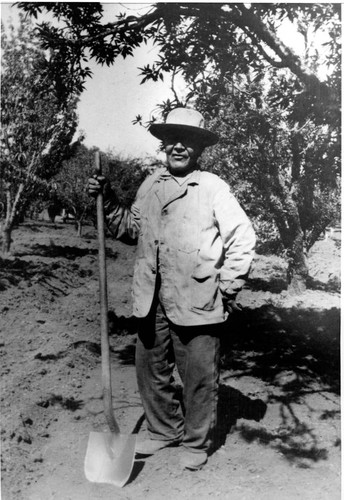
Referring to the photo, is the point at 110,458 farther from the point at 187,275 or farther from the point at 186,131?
the point at 186,131

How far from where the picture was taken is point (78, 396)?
379cm

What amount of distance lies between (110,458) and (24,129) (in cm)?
903

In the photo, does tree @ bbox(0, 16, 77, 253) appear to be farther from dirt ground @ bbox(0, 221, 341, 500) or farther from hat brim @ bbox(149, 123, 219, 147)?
hat brim @ bbox(149, 123, 219, 147)

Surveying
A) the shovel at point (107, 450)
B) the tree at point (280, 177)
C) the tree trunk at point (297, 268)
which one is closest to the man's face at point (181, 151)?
the shovel at point (107, 450)

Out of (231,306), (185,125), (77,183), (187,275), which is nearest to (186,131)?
(185,125)

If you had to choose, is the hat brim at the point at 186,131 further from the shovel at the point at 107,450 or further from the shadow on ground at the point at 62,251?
the shadow on ground at the point at 62,251

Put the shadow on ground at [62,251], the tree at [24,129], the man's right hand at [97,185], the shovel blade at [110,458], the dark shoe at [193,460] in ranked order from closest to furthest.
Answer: the shovel blade at [110,458], the dark shoe at [193,460], the man's right hand at [97,185], the tree at [24,129], the shadow on ground at [62,251]

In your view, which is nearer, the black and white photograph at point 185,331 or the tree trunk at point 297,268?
the black and white photograph at point 185,331

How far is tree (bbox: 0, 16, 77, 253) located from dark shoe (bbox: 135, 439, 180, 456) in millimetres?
7652

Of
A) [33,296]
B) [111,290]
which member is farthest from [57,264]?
[33,296]

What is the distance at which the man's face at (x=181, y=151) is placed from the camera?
269cm

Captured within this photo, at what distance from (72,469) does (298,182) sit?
20.6 ft

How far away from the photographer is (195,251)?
2594 mm

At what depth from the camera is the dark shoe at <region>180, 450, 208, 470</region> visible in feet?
8.64
